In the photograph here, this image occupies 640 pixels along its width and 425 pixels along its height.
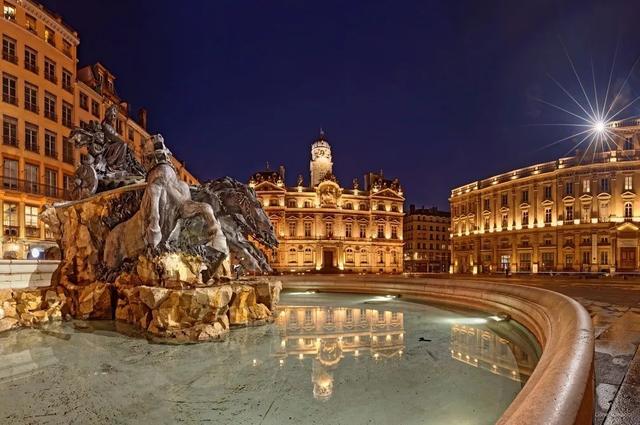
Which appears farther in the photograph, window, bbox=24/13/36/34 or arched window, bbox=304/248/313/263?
arched window, bbox=304/248/313/263

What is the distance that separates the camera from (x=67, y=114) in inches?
1268

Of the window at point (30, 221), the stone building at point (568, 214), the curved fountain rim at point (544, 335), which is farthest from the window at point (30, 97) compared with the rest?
the stone building at point (568, 214)

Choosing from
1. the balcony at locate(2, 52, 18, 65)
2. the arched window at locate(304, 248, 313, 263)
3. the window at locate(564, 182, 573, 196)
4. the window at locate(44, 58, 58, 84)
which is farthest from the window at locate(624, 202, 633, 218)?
the balcony at locate(2, 52, 18, 65)

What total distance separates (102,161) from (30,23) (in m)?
23.7

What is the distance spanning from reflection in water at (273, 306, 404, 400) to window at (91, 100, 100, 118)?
32.5 meters

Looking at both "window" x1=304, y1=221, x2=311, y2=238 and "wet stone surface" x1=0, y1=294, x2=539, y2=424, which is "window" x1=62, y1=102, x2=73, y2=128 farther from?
"window" x1=304, y1=221, x2=311, y2=238

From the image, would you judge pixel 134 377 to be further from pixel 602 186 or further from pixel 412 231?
pixel 412 231

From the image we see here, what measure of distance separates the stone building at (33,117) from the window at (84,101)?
0.67 feet

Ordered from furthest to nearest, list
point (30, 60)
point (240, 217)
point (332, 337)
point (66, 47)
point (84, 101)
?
point (84, 101), point (66, 47), point (30, 60), point (240, 217), point (332, 337)

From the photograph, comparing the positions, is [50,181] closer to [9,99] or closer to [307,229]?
[9,99]

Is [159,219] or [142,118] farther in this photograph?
[142,118]

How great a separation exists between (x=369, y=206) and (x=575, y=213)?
30364mm

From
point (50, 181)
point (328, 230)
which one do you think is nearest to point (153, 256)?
point (50, 181)

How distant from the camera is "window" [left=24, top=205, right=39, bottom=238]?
1053 inches
